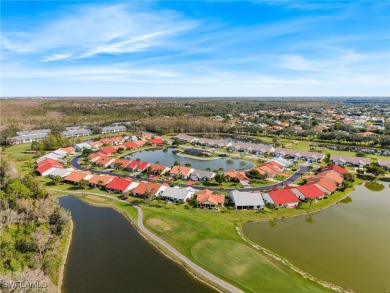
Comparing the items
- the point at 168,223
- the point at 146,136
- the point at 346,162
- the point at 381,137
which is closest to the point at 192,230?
the point at 168,223

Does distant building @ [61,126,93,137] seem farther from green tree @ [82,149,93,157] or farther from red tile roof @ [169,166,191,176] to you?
red tile roof @ [169,166,191,176]

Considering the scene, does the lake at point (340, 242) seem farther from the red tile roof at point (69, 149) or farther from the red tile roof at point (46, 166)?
the red tile roof at point (69, 149)

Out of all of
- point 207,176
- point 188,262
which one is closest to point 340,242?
point 188,262

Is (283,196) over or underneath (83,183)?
underneath

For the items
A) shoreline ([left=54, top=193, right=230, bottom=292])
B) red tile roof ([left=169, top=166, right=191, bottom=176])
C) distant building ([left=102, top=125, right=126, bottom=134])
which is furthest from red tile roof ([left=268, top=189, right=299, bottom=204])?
distant building ([left=102, top=125, right=126, bottom=134])

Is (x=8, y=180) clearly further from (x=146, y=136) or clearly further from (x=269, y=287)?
(x=146, y=136)

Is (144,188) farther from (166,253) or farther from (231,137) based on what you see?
(231,137)
